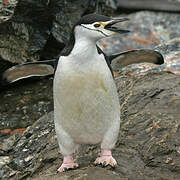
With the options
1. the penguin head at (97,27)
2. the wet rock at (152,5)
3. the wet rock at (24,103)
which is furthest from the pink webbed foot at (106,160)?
the wet rock at (152,5)

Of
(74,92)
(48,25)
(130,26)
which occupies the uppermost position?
(74,92)

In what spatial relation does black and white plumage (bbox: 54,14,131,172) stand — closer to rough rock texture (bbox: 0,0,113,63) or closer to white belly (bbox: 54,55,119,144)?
white belly (bbox: 54,55,119,144)

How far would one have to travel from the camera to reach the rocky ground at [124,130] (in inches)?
114

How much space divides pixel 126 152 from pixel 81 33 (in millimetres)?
1067

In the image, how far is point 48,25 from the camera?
540cm

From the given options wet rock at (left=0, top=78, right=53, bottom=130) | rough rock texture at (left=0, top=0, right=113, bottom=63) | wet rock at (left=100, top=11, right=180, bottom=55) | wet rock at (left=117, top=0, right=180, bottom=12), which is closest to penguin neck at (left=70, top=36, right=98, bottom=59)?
wet rock at (left=0, top=78, right=53, bottom=130)

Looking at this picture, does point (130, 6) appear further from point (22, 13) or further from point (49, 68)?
point (49, 68)

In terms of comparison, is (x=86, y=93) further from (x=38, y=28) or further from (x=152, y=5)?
(x=152, y=5)

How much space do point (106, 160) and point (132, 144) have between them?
48cm

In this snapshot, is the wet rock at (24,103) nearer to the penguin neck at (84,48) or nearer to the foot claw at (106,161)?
the foot claw at (106,161)

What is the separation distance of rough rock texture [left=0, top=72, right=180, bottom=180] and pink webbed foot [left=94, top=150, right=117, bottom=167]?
57 mm

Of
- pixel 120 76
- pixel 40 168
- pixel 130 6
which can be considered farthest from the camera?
pixel 130 6

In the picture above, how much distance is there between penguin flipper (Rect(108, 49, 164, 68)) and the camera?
313 centimetres

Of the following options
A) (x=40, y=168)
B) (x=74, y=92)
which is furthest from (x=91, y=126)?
(x=40, y=168)
